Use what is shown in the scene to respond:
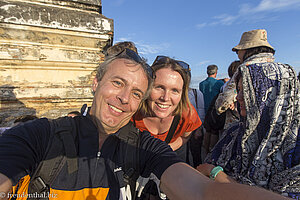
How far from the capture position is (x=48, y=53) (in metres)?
2.72

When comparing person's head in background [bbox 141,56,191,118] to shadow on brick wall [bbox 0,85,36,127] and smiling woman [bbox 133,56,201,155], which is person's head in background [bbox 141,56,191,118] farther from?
shadow on brick wall [bbox 0,85,36,127]

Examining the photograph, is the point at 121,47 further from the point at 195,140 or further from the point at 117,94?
the point at 195,140

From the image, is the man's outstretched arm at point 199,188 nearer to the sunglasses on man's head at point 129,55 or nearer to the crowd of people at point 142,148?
the crowd of people at point 142,148

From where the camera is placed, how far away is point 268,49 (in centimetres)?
266

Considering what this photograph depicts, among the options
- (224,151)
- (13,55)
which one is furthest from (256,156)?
(13,55)

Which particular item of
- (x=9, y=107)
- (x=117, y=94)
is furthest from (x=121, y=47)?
(x=9, y=107)

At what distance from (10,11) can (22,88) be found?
1.19 meters

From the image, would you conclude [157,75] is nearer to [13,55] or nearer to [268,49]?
[268,49]

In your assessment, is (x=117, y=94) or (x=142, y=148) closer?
(x=142, y=148)

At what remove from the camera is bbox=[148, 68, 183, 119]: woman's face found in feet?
6.93

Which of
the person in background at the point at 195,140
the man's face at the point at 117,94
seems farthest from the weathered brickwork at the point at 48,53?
the person in background at the point at 195,140

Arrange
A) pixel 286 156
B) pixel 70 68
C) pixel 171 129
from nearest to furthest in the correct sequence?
1. pixel 286 156
2. pixel 171 129
3. pixel 70 68

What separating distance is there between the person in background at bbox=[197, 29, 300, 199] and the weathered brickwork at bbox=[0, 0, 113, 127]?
2488 mm

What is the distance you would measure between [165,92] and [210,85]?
8.08 ft
